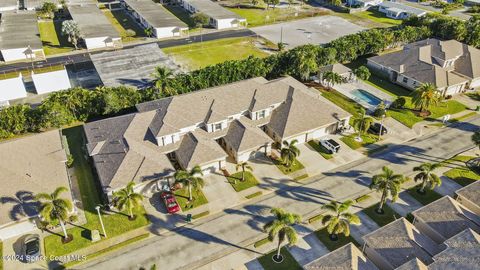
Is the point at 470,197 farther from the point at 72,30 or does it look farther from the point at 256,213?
the point at 72,30

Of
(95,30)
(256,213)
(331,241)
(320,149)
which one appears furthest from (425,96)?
(95,30)

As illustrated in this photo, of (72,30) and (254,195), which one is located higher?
(72,30)

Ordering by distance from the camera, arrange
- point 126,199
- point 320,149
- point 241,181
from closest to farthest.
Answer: point 126,199
point 241,181
point 320,149

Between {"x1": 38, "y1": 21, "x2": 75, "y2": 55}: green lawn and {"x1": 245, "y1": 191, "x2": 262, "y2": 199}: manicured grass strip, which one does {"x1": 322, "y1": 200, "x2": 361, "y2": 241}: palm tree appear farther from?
{"x1": 38, "y1": 21, "x2": 75, "y2": 55}: green lawn

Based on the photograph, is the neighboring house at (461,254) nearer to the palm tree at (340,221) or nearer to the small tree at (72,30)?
the palm tree at (340,221)

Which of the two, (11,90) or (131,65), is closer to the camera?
(11,90)

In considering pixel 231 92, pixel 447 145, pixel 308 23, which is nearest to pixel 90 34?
pixel 231 92

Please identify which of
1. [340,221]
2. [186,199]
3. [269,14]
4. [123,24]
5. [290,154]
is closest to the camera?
[340,221]
